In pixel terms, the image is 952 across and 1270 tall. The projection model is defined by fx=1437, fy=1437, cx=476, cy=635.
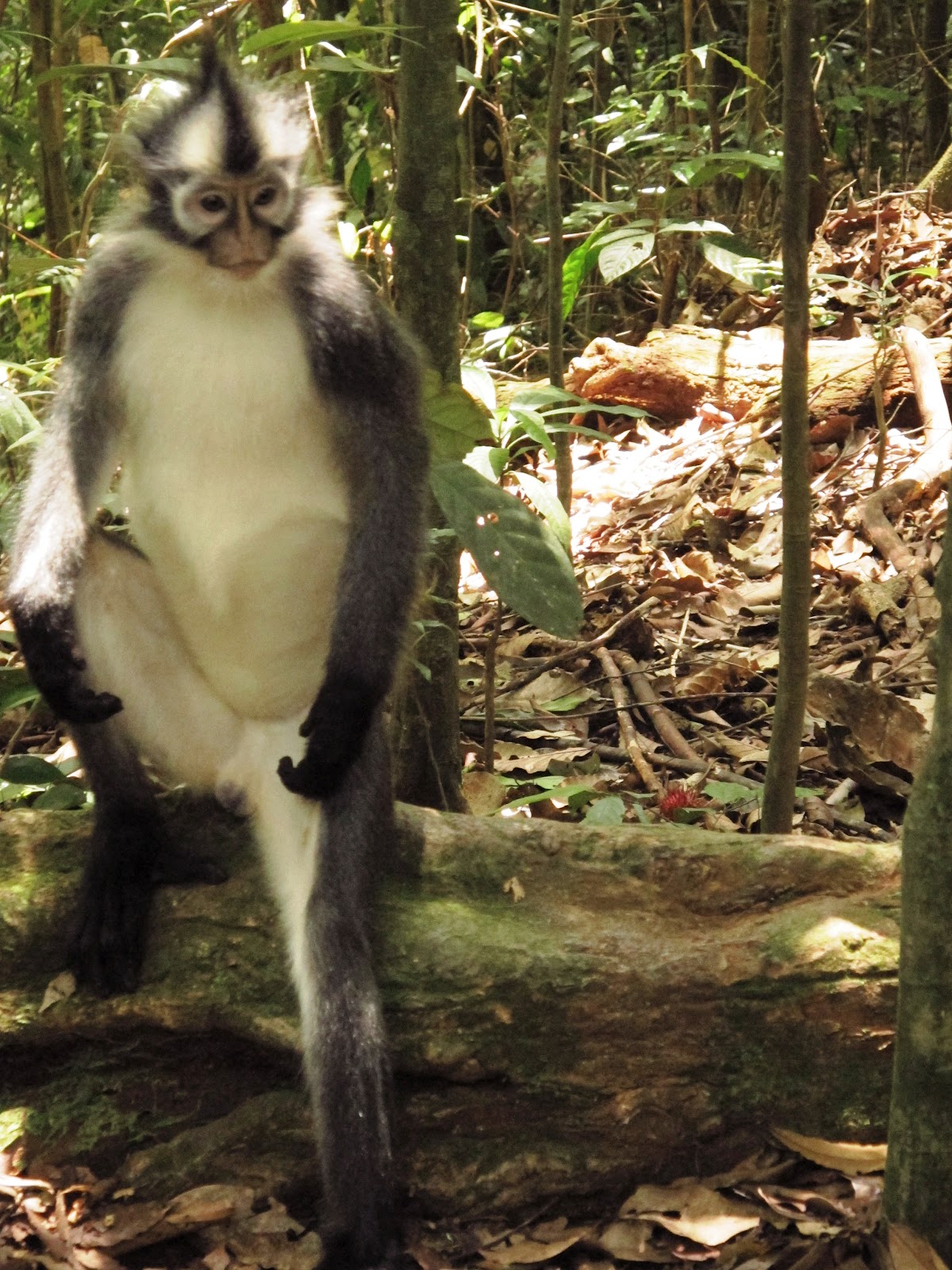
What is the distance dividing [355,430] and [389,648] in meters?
0.56

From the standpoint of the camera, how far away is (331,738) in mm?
3287

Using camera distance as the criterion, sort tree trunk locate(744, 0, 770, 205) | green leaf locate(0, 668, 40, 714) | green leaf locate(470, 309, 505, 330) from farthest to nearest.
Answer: tree trunk locate(744, 0, 770, 205) → green leaf locate(470, 309, 505, 330) → green leaf locate(0, 668, 40, 714)

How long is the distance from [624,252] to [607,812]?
2.55 metres

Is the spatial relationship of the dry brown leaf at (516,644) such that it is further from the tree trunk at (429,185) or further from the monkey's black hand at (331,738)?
the monkey's black hand at (331,738)

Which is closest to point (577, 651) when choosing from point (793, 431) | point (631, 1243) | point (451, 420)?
point (451, 420)

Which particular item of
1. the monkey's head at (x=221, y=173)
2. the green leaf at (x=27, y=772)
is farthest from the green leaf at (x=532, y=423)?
the green leaf at (x=27, y=772)

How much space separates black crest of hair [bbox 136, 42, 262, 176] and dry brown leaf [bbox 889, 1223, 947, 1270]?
267cm

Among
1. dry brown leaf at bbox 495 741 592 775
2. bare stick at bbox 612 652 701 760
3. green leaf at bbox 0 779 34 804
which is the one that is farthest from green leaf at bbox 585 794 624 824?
green leaf at bbox 0 779 34 804

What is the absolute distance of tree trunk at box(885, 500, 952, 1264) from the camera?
2283 mm

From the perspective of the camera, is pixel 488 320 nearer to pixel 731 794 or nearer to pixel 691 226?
pixel 691 226

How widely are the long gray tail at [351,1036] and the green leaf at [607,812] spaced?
41.1 inches

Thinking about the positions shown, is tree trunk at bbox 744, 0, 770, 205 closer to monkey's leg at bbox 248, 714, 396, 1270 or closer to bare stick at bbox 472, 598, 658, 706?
bare stick at bbox 472, 598, 658, 706

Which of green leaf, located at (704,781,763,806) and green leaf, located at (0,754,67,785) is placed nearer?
green leaf, located at (0,754,67,785)

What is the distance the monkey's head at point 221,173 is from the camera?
3.43m
